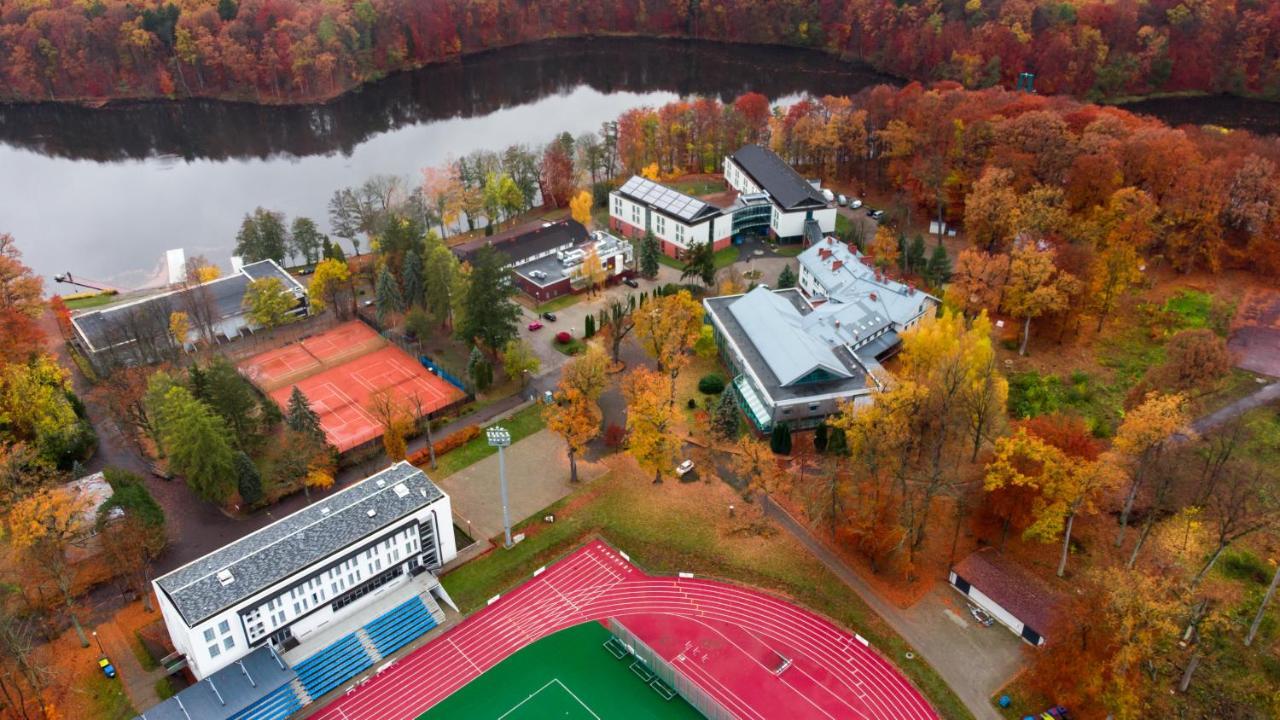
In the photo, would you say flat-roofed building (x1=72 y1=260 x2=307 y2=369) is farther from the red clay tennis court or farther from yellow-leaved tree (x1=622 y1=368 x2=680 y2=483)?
yellow-leaved tree (x1=622 y1=368 x2=680 y2=483)

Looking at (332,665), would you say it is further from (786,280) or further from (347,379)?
(786,280)

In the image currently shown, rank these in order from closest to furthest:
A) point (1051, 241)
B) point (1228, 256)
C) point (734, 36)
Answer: point (1051, 241) → point (1228, 256) → point (734, 36)

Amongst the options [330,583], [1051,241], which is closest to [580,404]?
[330,583]

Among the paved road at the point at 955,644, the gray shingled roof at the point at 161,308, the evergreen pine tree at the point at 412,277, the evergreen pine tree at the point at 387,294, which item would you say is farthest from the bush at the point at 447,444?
the paved road at the point at 955,644

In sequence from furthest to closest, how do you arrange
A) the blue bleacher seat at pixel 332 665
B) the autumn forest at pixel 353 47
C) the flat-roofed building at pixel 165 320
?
the autumn forest at pixel 353 47
the flat-roofed building at pixel 165 320
the blue bleacher seat at pixel 332 665

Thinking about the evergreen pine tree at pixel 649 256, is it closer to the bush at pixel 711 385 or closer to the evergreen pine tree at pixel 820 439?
the bush at pixel 711 385

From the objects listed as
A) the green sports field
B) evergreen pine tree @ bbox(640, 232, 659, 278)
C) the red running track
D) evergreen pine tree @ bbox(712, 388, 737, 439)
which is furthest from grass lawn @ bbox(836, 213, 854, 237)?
the green sports field

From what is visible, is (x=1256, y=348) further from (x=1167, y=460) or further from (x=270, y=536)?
(x=270, y=536)
